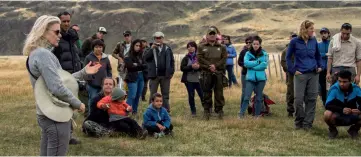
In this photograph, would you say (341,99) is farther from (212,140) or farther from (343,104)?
(212,140)

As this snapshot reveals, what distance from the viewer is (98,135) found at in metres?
8.00

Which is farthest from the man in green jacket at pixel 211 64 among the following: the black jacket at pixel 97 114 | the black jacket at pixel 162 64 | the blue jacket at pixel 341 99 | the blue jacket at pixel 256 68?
the blue jacket at pixel 341 99

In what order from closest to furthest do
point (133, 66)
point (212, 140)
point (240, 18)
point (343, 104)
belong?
1. point (212, 140)
2. point (343, 104)
3. point (133, 66)
4. point (240, 18)

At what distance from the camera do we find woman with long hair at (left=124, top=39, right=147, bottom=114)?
414 inches

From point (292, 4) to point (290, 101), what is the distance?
96543 mm

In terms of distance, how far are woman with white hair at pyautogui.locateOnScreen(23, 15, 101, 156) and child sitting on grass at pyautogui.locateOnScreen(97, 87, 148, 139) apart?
3467 mm

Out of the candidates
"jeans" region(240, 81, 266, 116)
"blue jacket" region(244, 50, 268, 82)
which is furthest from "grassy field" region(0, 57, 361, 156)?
"blue jacket" region(244, 50, 268, 82)

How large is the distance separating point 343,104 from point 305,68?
100 cm

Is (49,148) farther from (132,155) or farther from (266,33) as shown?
(266,33)

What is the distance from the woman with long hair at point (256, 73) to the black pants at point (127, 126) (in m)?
2.90

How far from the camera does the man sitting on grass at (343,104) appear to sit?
7.84 m

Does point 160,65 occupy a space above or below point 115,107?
above

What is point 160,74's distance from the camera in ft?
35.4

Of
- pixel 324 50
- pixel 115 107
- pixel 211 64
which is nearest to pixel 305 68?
pixel 211 64
